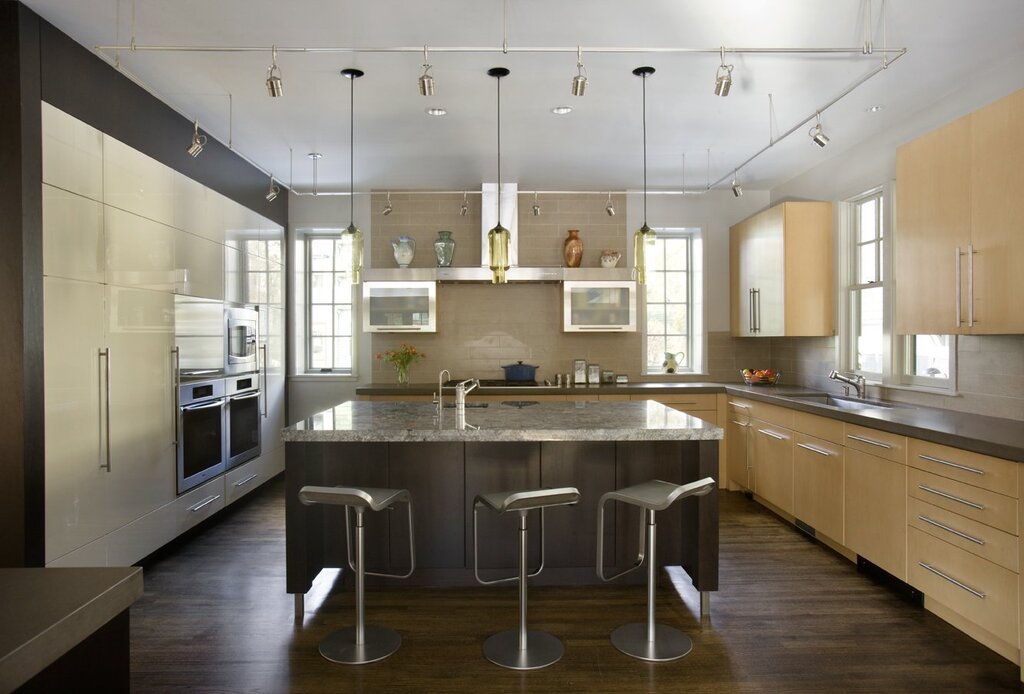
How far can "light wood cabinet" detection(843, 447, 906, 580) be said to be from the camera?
3348 mm

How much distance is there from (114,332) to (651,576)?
9.97 ft

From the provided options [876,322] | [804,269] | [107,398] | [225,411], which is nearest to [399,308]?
[225,411]

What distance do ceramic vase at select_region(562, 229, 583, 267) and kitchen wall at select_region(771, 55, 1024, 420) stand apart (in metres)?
2.02

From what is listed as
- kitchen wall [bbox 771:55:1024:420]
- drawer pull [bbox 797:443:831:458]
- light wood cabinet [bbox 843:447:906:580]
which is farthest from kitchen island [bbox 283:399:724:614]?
kitchen wall [bbox 771:55:1024:420]

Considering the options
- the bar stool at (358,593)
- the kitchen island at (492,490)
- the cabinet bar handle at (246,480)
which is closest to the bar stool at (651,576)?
the kitchen island at (492,490)

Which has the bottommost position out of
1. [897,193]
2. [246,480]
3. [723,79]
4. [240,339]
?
[246,480]

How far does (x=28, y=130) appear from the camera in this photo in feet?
9.48

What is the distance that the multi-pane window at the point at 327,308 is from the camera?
666cm

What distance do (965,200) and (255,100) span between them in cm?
409

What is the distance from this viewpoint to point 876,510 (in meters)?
3.54

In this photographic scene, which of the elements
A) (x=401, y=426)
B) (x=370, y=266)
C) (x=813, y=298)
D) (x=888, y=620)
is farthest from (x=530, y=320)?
(x=888, y=620)

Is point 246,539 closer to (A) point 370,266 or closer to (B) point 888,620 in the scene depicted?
(A) point 370,266

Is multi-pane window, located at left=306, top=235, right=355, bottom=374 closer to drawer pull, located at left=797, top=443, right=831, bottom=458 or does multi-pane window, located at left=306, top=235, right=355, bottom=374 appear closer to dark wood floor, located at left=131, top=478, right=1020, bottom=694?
dark wood floor, located at left=131, top=478, right=1020, bottom=694

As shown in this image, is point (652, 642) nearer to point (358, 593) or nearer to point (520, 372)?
point (358, 593)
